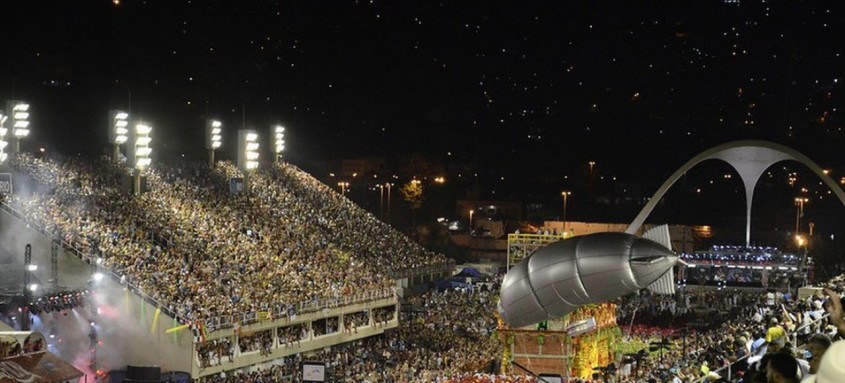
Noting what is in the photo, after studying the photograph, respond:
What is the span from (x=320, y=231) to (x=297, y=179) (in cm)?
849

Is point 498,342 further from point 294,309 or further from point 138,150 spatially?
point 138,150

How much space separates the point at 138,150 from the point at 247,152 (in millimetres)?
8915

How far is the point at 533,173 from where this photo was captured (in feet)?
360

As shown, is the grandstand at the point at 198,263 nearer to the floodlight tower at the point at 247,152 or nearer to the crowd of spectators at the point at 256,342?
the crowd of spectators at the point at 256,342

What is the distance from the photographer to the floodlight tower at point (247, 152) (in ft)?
165

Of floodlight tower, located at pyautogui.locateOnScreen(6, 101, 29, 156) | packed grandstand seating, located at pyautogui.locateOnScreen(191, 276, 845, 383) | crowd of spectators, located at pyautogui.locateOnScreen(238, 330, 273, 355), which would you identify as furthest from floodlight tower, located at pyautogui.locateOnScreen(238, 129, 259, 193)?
crowd of spectators, located at pyautogui.locateOnScreen(238, 330, 273, 355)

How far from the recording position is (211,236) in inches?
1549

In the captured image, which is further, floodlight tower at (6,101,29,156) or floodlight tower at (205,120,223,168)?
floodlight tower at (205,120,223,168)

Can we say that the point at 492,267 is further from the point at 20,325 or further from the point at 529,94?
the point at 529,94

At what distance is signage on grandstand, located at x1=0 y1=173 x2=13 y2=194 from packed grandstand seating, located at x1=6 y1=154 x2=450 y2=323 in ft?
1.73

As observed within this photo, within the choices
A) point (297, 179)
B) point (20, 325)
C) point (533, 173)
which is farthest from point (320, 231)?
point (533, 173)

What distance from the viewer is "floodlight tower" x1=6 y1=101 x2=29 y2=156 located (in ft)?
131

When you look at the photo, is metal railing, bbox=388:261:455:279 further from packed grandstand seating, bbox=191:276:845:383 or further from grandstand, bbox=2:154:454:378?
packed grandstand seating, bbox=191:276:845:383

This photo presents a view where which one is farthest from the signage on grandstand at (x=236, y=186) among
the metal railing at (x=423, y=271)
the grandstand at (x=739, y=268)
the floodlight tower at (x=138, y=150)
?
the grandstand at (x=739, y=268)
